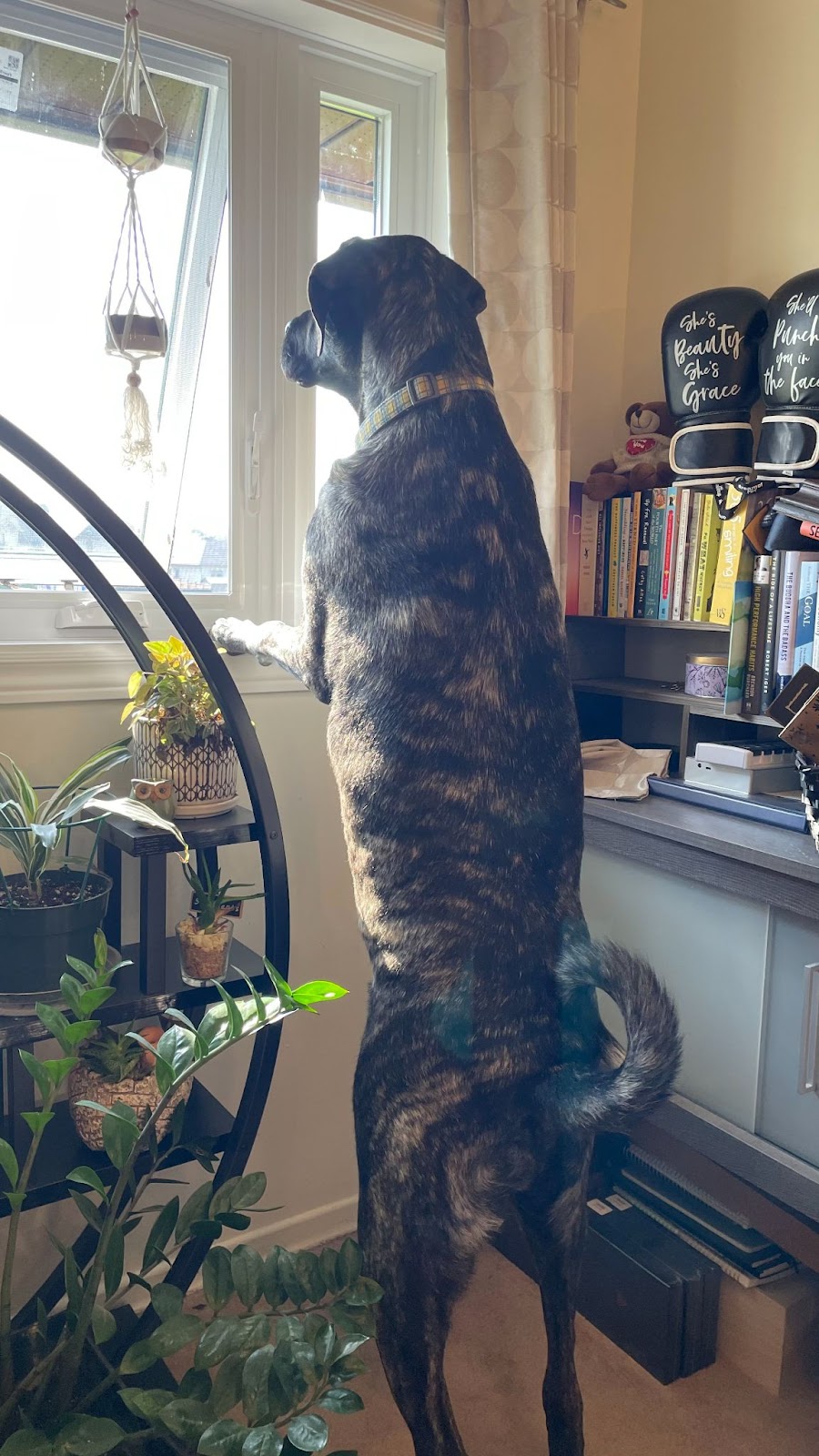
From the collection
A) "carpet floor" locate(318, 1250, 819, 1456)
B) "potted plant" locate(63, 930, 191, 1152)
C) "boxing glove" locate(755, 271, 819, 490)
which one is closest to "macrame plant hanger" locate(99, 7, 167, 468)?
"potted plant" locate(63, 930, 191, 1152)

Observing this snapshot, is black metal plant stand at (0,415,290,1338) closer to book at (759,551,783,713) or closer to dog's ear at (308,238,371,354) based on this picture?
dog's ear at (308,238,371,354)

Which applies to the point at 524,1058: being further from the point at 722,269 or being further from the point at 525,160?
the point at 722,269

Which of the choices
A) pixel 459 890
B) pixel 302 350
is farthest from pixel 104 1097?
pixel 302 350

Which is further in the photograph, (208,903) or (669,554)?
(669,554)

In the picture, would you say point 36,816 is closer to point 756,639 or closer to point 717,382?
point 756,639

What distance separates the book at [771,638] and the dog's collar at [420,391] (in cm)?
71

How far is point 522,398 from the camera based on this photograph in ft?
6.29

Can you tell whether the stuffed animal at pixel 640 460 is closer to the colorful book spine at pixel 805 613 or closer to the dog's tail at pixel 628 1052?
the colorful book spine at pixel 805 613

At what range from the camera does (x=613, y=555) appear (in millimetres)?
2184

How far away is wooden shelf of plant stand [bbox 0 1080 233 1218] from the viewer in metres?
1.36

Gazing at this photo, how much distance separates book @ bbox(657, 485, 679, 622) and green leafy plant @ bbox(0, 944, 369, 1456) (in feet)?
4.00

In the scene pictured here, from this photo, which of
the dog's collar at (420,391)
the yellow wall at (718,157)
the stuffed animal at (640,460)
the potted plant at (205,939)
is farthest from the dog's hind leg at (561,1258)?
the yellow wall at (718,157)

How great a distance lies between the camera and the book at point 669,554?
205 cm

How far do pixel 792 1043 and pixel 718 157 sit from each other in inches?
70.5
